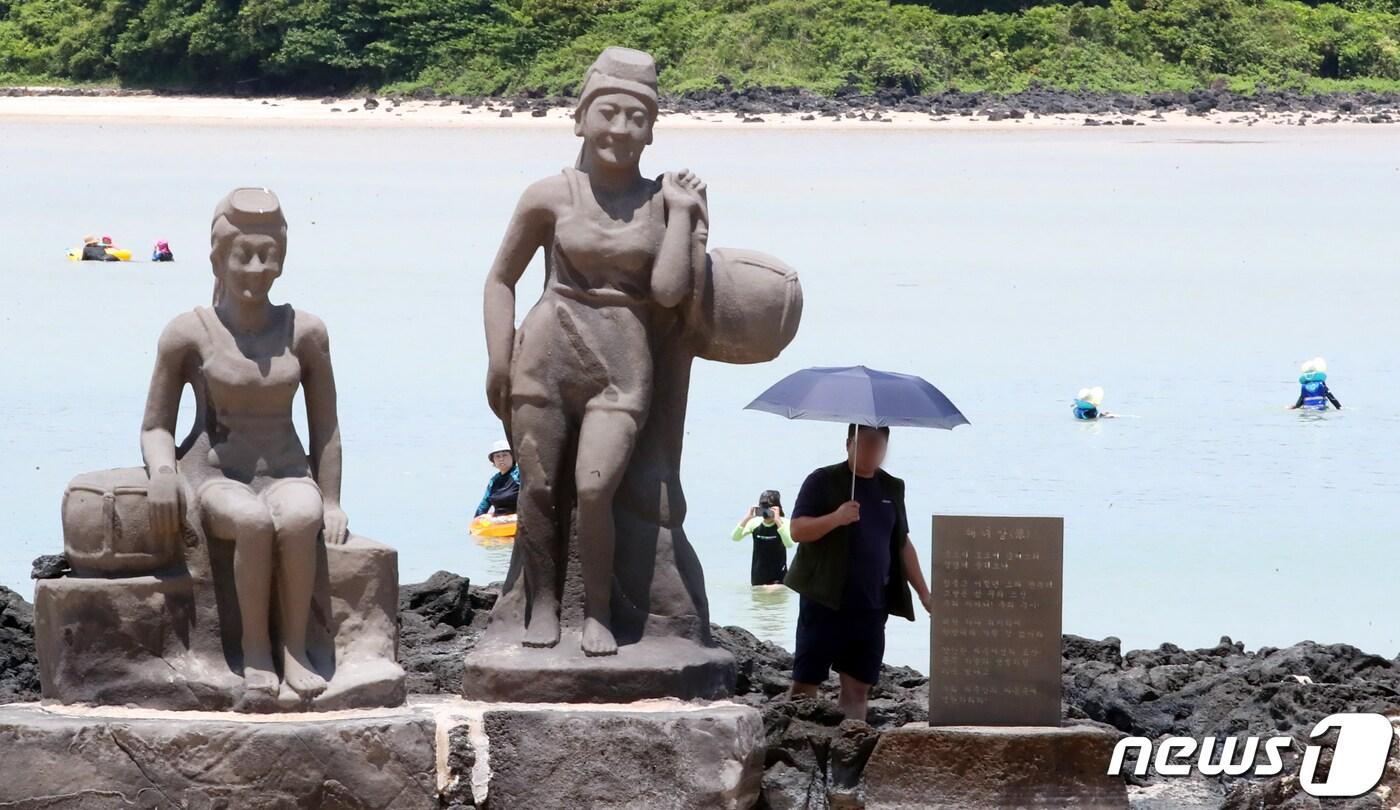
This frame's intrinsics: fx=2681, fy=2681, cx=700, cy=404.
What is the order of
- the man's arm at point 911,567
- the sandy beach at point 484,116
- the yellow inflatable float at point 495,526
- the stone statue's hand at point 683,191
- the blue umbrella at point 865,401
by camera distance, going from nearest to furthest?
the stone statue's hand at point 683,191
the man's arm at point 911,567
the blue umbrella at point 865,401
the yellow inflatable float at point 495,526
the sandy beach at point 484,116

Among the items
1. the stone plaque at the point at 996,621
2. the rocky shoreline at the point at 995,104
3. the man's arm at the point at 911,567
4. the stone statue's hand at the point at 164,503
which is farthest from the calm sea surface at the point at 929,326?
the stone statue's hand at the point at 164,503

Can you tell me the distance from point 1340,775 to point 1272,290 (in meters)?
18.4

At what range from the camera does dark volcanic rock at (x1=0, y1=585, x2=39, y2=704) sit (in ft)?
28.3

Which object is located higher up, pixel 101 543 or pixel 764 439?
pixel 101 543

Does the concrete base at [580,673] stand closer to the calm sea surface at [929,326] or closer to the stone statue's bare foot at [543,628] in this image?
the stone statue's bare foot at [543,628]

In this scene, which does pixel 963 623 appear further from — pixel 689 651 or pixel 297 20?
pixel 297 20

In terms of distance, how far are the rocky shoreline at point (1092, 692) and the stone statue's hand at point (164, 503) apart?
149 cm

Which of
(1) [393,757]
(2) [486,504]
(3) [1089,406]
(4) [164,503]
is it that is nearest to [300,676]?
(1) [393,757]

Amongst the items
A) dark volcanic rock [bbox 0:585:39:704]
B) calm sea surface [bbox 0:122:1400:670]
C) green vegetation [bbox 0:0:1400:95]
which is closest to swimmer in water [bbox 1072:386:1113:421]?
calm sea surface [bbox 0:122:1400:670]

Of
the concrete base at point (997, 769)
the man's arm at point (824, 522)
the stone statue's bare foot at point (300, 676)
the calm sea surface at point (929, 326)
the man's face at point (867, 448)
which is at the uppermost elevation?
the man's face at point (867, 448)

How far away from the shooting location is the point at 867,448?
7938mm

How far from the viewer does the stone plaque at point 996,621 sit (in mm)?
7289

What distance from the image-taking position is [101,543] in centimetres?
676

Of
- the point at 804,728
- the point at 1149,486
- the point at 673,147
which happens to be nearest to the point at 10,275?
the point at 673,147
